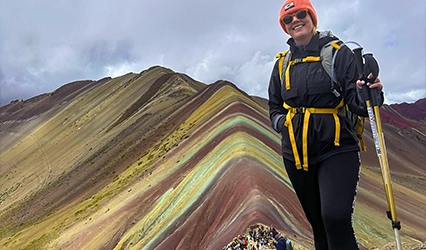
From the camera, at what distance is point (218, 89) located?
108 ft

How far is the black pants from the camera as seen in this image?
9.98 feet

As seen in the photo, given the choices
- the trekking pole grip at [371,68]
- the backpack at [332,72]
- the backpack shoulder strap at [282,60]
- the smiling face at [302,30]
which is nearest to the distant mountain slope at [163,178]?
the backpack at [332,72]

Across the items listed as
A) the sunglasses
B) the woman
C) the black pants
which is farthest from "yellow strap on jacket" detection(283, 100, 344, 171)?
the sunglasses

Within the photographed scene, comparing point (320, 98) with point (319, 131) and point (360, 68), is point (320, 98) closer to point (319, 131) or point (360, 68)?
point (319, 131)

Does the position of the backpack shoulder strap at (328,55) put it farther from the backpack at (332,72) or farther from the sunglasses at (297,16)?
the sunglasses at (297,16)

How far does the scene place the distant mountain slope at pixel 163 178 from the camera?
1037 cm

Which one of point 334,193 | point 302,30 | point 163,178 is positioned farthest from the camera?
point 163,178

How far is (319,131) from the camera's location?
3301 millimetres

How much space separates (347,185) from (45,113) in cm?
6832

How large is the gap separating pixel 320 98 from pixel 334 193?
0.77 metres

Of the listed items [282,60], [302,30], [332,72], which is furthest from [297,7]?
[332,72]

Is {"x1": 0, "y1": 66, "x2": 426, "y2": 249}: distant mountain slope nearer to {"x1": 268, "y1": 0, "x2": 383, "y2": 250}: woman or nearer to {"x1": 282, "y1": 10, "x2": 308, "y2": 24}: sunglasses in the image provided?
{"x1": 268, "y1": 0, "x2": 383, "y2": 250}: woman

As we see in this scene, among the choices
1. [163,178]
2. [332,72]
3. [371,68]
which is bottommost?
[371,68]

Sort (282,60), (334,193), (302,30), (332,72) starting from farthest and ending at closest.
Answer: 1. (282,60)
2. (302,30)
3. (332,72)
4. (334,193)
